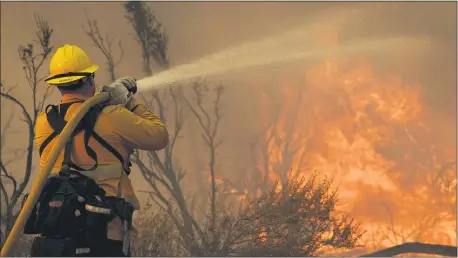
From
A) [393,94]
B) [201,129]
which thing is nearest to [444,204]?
[393,94]

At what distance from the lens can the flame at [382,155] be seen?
10.3m

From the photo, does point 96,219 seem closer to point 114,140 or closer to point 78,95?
point 114,140

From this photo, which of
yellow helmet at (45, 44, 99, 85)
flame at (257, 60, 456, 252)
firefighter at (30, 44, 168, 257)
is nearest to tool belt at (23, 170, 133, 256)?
firefighter at (30, 44, 168, 257)

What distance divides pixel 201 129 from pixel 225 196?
1610 mm

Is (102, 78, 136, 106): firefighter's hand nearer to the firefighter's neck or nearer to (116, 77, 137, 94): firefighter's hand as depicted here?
(116, 77, 137, 94): firefighter's hand

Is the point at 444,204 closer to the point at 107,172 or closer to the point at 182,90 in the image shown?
the point at 182,90

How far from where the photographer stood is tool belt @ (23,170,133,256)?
3.26 metres

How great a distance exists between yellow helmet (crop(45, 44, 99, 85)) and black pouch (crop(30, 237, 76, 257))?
88 centimetres

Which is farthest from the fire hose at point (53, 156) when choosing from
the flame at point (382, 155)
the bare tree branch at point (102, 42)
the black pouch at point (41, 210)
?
the bare tree branch at point (102, 42)

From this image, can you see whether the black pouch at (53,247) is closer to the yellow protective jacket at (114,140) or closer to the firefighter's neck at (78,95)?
the yellow protective jacket at (114,140)

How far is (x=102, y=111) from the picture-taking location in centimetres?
339

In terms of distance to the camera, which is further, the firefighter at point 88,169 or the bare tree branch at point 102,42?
the bare tree branch at point 102,42

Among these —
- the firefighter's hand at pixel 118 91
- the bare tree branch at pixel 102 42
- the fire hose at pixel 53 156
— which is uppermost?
the bare tree branch at pixel 102 42

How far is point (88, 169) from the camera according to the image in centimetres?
338
